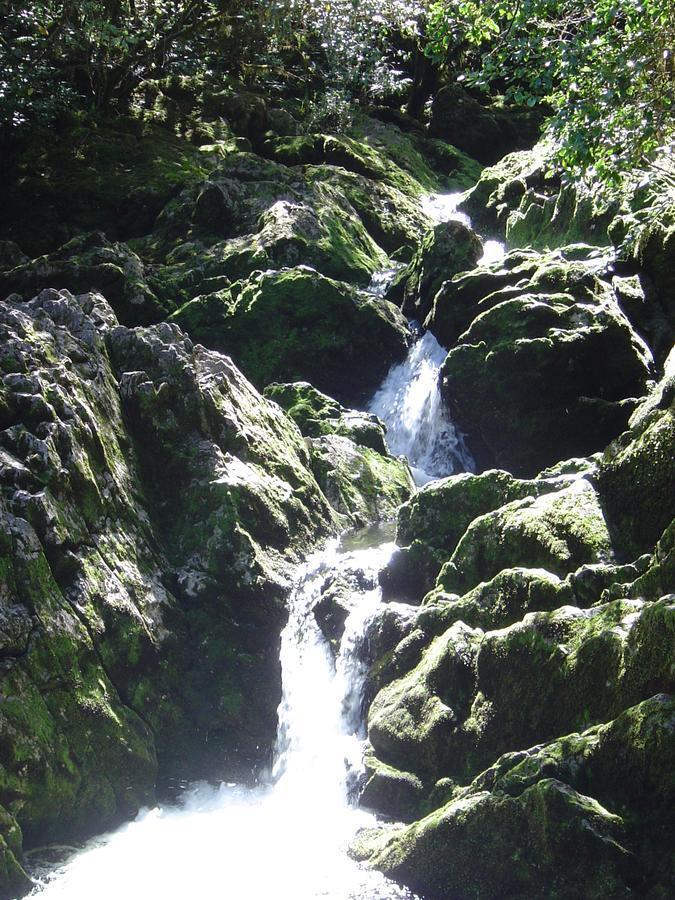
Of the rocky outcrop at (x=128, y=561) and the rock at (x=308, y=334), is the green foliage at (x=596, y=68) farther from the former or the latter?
the rock at (x=308, y=334)

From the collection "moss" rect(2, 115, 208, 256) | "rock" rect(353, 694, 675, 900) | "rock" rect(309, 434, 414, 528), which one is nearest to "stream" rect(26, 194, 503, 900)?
"rock" rect(353, 694, 675, 900)

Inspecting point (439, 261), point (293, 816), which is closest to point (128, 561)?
point (293, 816)

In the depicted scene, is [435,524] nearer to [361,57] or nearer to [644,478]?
[644,478]

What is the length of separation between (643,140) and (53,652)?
10.7m

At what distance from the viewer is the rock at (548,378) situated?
55.6ft

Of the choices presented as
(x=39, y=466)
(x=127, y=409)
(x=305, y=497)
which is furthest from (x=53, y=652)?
(x=305, y=497)

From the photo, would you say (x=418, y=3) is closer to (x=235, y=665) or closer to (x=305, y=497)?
(x=305, y=497)

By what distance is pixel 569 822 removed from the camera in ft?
26.1

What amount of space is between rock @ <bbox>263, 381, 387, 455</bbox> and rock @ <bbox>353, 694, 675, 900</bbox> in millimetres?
10709

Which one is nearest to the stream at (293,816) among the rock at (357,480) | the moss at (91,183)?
the rock at (357,480)

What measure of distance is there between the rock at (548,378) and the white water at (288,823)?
4703 mm

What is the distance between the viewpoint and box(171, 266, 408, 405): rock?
21.9m

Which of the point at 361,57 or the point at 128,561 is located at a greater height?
the point at 361,57

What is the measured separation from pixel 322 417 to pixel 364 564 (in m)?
5.94
